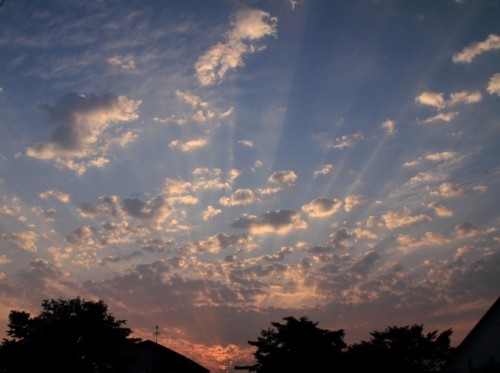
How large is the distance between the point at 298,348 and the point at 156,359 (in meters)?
17.9

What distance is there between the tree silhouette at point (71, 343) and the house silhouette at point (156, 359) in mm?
15422

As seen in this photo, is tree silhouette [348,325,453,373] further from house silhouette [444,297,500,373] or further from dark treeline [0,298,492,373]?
house silhouette [444,297,500,373]

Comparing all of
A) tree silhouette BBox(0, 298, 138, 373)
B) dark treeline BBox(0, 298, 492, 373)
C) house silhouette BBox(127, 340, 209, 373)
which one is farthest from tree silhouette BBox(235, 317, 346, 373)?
tree silhouette BBox(0, 298, 138, 373)

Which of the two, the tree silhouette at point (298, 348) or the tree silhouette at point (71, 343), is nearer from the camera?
the tree silhouette at point (71, 343)

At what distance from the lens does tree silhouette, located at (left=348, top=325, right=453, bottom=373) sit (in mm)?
42684

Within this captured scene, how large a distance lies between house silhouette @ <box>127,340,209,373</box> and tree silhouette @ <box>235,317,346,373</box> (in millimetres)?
9708

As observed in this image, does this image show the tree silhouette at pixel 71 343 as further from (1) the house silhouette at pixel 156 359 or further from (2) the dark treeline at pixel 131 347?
(1) the house silhouette at pixel 156 359

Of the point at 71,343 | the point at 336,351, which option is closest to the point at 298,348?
the point at 336,351

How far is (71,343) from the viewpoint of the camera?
90.7ft

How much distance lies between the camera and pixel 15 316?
40.1 m

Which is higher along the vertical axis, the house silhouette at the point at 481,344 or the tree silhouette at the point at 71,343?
the tree silhouette at the point at 71,343

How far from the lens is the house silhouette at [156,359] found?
142ft

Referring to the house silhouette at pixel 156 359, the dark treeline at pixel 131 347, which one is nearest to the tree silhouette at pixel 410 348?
the dark treeline at pixel 131 347

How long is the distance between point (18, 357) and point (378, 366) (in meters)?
34.5
